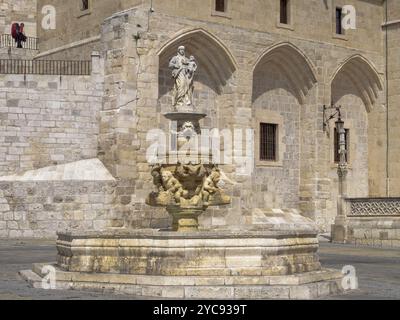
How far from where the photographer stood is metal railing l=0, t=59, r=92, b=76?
21094mm

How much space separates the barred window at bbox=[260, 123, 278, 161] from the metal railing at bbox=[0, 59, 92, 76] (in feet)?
20.3

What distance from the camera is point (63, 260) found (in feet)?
32.2

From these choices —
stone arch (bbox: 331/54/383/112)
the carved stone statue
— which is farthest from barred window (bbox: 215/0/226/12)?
the carved stone statue

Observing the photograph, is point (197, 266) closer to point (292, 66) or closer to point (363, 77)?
point (292, 66)

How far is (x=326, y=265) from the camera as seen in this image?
12750 mm

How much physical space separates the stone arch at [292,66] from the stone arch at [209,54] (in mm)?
1412

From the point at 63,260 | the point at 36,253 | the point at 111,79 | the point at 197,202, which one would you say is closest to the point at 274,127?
the point at 111,79

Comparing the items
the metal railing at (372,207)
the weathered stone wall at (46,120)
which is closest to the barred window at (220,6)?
the weathered stone wall at (46,120)

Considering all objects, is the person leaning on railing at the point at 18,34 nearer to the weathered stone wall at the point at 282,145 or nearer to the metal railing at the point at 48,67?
the metal railing at the point at 48,67

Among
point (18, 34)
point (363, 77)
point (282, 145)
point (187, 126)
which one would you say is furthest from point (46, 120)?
point (363, 77)

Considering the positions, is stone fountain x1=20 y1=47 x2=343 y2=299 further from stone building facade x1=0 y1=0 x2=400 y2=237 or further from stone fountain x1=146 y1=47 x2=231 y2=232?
stone building facade x1=0 y1=0 x2=400 y2=237

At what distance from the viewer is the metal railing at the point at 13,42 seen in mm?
25438

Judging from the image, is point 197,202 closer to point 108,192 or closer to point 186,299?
point 186,299
